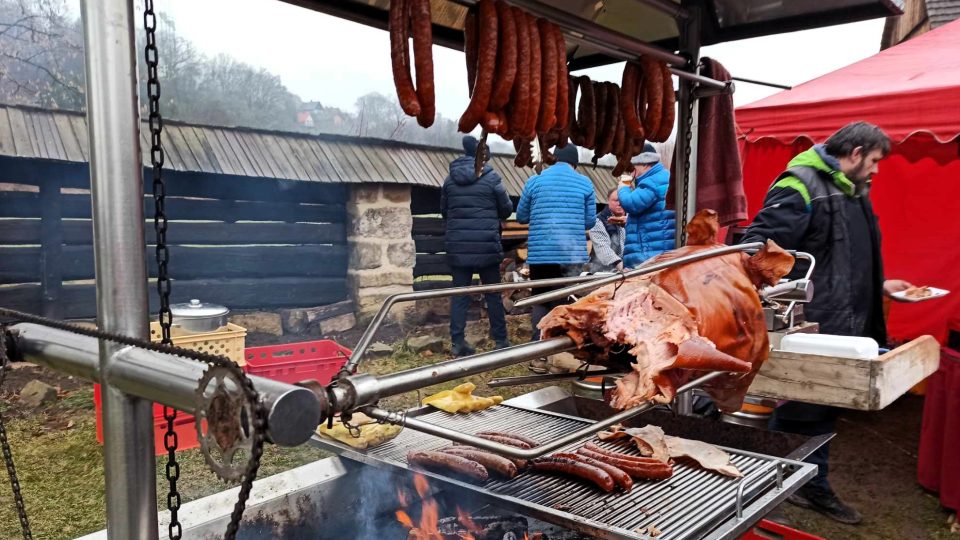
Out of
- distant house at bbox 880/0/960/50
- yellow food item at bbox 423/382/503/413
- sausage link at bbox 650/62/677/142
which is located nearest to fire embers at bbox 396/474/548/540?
yellow food item at bbox 423/382/503/413

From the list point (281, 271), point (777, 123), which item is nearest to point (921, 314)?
point (777, 123)

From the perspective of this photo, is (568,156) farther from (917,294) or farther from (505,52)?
(505,52)

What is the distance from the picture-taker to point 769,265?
301cm

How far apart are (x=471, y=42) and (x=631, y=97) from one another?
115 cm

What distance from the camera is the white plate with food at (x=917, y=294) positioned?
4324mm

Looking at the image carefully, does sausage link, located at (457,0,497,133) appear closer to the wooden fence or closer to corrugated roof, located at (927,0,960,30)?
the wooden fence

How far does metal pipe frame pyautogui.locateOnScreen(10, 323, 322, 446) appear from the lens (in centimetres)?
104

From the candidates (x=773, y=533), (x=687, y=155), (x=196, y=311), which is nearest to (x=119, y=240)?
(x=687, y=155)

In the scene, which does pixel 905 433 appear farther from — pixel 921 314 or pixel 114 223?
pixel 114 223

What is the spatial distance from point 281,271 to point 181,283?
1.19 metres

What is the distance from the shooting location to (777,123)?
5961 mm

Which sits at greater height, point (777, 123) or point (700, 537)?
point (777, 123)

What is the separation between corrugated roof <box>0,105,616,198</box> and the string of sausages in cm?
513

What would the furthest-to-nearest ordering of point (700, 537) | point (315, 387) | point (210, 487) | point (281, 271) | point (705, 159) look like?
point (281, 271) < point (210, 487) < point (705, 159) < point (700, 537) < point (315, 387)
